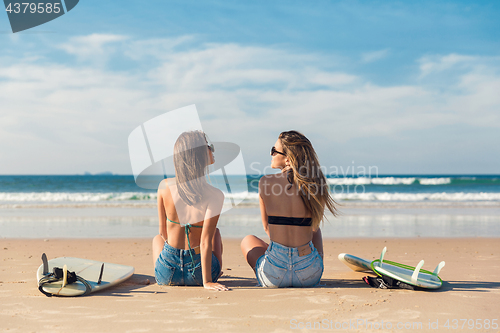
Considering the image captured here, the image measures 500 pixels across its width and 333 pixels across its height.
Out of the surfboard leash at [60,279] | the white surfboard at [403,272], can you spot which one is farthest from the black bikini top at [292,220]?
the surfboard leash at [60,279]

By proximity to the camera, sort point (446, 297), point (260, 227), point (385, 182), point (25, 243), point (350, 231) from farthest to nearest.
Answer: point (385, 182), point (260, 227), point (350, 231), point (25, 243), point (446, 297)

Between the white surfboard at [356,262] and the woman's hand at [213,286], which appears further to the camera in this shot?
the white surfboard at [356,262]

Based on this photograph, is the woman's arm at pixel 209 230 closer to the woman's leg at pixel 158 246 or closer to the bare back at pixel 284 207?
the bare back at pixel 284 207

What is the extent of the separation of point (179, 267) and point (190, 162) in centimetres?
105

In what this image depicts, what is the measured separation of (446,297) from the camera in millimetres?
3148

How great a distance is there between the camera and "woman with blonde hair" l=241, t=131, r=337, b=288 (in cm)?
317

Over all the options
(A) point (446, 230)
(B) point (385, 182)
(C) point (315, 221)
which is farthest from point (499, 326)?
(B) point (385, 182)

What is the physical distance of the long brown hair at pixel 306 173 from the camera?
3158 millimetres

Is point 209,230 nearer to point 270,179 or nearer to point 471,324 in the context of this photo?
point 270,179

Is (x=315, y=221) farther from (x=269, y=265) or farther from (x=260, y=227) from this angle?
(x=260, y=227)

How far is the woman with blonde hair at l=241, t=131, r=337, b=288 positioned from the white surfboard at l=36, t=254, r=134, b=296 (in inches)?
59.4

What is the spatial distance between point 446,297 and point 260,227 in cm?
598

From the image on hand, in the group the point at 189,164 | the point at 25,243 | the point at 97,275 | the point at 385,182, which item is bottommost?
the point at 385,182

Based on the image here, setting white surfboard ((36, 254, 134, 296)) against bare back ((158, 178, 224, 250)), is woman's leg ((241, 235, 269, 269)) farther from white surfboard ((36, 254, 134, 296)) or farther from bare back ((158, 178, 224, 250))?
white surfboard ((36, 254, 134, 296))
